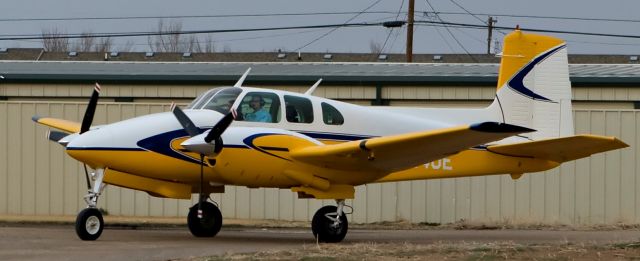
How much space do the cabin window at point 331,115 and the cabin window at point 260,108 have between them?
85 cm

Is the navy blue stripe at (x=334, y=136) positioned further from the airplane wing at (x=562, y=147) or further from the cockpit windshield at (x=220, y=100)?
the airplane wing at (x=562, y=147)

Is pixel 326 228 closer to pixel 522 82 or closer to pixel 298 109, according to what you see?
pixel 298 109

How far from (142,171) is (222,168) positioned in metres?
1.16

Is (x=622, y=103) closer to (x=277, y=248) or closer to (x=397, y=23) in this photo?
(x=277, y=248)

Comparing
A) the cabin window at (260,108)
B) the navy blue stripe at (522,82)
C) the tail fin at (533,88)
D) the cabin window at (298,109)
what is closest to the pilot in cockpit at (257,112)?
the cabin window at (260,108)

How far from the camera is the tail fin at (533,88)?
2023 cm

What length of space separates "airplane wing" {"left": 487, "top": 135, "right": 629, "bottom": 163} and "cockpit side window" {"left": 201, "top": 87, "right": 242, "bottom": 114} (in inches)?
181

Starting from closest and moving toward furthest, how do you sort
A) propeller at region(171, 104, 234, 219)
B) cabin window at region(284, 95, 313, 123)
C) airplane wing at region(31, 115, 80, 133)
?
propeller at region(171, 104, 234, 219) → cabin window at region(284, 95, 313, 123) → airplane wing at region(31, 115, 80, 133)

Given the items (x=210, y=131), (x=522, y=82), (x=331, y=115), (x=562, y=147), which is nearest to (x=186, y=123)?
(x=210, y=131)

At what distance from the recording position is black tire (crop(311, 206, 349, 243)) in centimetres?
1761

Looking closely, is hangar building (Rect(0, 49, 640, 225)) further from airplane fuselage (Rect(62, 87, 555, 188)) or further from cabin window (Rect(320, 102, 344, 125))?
cabin window (Rect(320, 102, 344, 125))

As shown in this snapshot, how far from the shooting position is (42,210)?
81.8 feet

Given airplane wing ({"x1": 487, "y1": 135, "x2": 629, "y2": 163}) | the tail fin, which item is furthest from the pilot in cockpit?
the tail fin

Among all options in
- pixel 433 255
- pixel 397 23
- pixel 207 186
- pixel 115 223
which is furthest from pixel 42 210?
pixel 397 23
